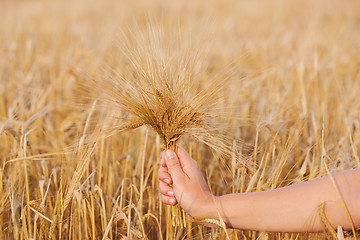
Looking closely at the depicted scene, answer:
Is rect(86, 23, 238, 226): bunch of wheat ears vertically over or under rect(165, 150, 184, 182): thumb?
over

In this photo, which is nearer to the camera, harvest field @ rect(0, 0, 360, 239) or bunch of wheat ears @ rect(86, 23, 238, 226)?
bunch of wheat ears @ rect(86, 23, 238, 226)

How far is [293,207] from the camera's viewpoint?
0.89m

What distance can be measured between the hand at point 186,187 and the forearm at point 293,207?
4 centimetres

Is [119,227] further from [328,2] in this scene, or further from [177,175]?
[328,2]

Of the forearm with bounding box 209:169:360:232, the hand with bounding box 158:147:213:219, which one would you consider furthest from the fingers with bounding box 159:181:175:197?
the forearm with bounding box 209:169:360:232

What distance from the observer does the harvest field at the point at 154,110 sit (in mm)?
997

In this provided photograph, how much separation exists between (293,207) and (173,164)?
0.29 m

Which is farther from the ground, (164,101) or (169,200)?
(164,101)

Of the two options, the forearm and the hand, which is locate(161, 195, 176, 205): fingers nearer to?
the hand

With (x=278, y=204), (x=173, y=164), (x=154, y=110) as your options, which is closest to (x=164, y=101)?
(x=154, y=110)

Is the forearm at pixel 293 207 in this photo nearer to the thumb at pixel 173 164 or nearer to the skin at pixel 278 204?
the skin at pixel 278 204

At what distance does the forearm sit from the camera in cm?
89

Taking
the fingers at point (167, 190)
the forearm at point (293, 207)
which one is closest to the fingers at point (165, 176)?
the fingers at point (167, 190)

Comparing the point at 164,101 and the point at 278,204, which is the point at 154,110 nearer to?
the point at 164,101
